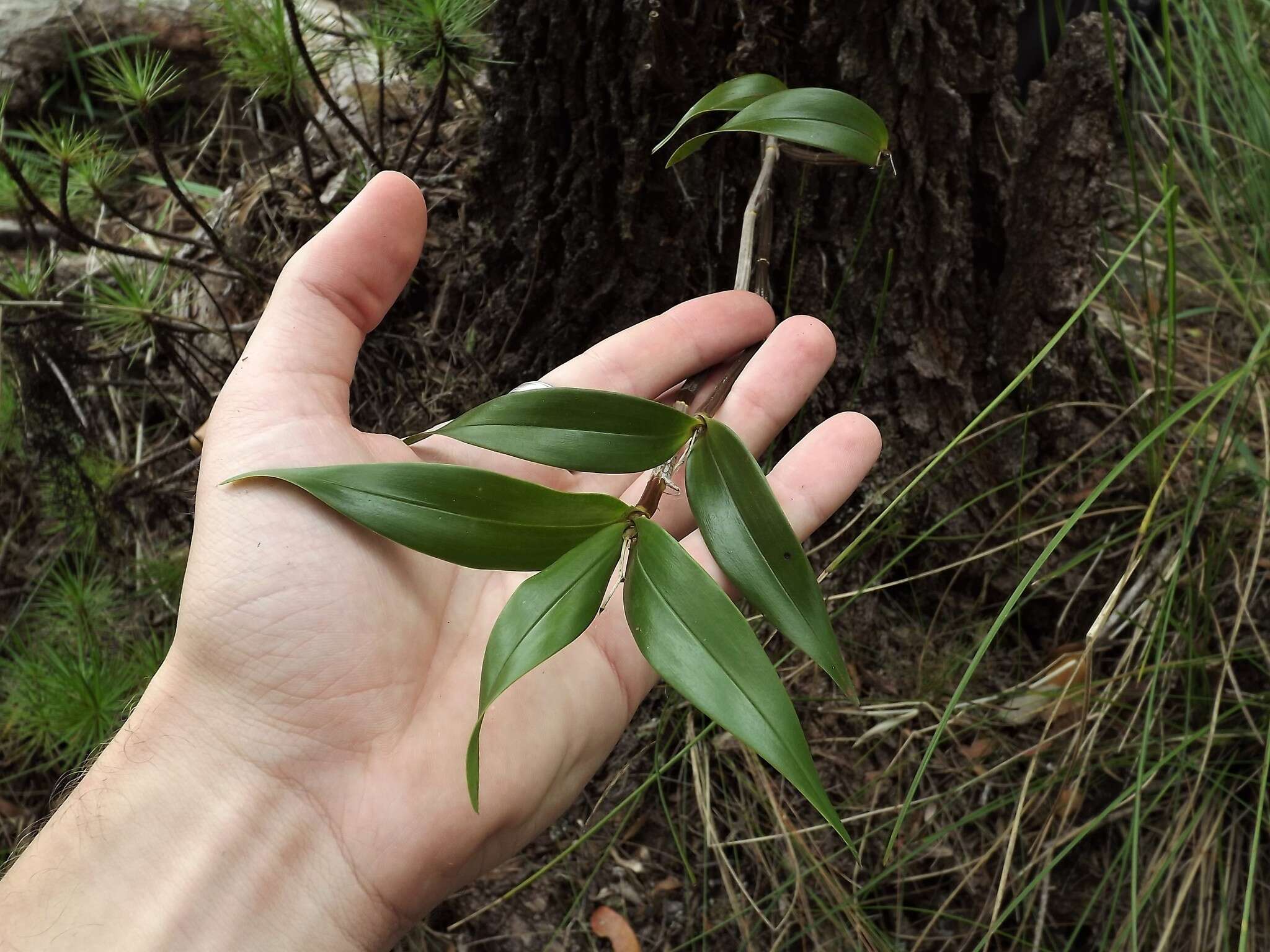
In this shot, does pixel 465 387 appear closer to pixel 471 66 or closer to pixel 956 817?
pixel 471 66

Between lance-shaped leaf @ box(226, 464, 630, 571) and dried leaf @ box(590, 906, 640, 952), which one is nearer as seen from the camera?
lance-shaped leaf @ box(226, 464, 630, 571)

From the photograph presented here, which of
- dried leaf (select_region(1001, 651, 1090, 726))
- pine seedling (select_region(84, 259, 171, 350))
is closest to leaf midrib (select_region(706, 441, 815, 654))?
dried leaf (select_region(1001, 651, 1090, 726))

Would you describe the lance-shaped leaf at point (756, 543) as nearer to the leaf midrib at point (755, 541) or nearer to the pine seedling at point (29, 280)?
the leaf midrib at point (755, 541)

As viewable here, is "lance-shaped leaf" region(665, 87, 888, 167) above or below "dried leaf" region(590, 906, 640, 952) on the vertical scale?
above

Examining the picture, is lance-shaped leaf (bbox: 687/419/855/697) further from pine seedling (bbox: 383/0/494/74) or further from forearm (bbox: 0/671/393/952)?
pine seedling (bbox: 383/0/494/74)

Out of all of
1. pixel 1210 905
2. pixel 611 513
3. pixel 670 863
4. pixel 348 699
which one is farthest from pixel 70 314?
pixel 1210 905

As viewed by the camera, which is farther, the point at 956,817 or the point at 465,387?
the point at 465,387
